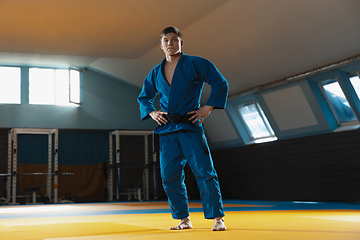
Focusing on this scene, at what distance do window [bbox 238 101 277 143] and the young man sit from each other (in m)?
6.67

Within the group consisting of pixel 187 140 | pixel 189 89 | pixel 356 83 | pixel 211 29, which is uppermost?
pixel 211 29

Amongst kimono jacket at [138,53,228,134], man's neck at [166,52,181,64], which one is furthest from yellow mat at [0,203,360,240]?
man's neck at [166,52,181,64]

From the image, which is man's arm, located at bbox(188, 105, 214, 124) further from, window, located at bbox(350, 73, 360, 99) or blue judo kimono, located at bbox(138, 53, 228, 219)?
window, located at bbox(350, 73, 360, 99)

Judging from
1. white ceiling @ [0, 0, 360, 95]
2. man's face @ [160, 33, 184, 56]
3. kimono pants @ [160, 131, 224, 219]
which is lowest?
kimono pants @ [160, 131, 224, 219]

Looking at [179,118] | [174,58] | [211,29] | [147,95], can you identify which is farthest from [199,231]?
[211,29]

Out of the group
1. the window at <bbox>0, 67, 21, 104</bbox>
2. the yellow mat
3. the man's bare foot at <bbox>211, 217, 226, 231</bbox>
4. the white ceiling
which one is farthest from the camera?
the window at <bbox>0, 67, 21, 104</bbox>

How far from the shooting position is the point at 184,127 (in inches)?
96.2

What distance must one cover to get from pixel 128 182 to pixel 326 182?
5.60 m

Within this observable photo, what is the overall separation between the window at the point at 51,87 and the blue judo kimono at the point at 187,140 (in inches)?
322

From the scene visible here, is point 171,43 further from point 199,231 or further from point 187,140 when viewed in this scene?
point 199,231

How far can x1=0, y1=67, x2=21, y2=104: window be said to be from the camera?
10.1 m

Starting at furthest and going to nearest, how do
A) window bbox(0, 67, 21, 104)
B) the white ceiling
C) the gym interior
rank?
window bbox(0, 67, 21, 104) → the white ceiling → the gym interior

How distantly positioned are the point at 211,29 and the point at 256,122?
3.52 m

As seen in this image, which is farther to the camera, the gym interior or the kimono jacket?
the gym interior
